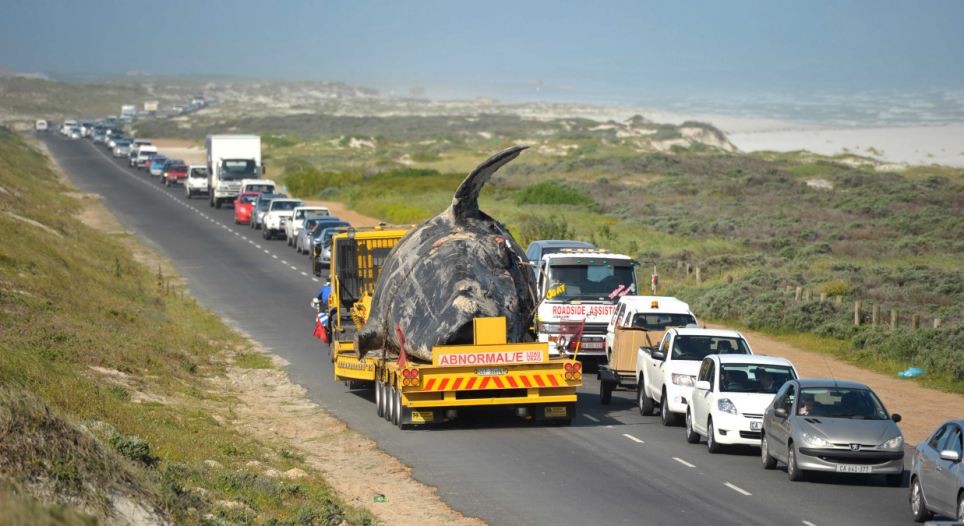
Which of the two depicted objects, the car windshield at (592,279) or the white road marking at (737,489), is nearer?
the white road marking at (737,489)

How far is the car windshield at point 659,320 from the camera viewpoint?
26672 mm

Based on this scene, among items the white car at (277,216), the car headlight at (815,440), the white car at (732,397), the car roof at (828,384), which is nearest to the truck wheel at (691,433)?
the white car at (732,397)

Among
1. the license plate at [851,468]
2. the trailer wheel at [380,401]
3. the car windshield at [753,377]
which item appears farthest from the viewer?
the trailer wheel at [380,401]

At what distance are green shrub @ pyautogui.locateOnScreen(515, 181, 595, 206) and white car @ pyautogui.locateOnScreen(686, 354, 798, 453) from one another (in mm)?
56246

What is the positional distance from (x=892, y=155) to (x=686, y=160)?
51049mm

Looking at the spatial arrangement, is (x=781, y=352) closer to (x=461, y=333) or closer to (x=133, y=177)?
(x=461, y=333)

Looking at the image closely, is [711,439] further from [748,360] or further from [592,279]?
[592,279]

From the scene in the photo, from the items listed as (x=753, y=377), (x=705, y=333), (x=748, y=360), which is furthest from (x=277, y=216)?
(x=753, y=377)

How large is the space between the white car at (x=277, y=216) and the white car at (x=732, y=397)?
132 ft

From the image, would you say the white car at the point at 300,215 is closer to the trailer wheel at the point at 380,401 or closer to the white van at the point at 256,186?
the white van at the point at 256,186

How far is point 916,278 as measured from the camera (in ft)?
140

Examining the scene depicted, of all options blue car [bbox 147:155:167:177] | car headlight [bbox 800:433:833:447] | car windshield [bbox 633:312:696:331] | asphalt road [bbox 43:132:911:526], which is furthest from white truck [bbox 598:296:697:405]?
blue car [bbox 147:155:167:177]

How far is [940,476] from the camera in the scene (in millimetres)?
14898

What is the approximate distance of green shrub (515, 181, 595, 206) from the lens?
255 feet
